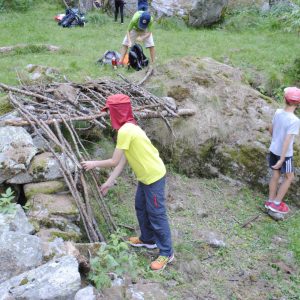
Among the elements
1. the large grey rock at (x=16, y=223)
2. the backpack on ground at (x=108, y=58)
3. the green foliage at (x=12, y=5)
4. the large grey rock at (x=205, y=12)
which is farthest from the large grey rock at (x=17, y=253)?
→ the green foliage at (x=12, y=5)

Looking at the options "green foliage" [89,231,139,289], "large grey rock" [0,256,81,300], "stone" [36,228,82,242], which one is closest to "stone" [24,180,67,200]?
"stone" [36,228,82,242]

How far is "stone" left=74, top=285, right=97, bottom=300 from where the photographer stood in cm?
332

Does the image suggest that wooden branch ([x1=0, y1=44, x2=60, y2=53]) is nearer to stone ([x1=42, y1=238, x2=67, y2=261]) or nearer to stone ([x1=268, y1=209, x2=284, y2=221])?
stone ([x1=268, y1=209, x2=284, y2=221])

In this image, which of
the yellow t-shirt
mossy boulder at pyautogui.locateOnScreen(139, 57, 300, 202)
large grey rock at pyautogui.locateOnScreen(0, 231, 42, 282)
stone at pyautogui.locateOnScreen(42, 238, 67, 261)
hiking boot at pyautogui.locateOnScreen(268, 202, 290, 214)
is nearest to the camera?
large grey rock at pyautogui.locateOnScreen(0, 231, 42, 282)

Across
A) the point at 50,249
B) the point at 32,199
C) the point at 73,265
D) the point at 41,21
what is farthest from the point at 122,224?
the point at 41,21

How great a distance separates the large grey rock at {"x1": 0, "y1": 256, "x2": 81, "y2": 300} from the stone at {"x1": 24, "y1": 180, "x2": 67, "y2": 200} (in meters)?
1.54

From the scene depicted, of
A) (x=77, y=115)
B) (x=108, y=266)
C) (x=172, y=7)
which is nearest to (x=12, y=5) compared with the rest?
(x=172, y=7)

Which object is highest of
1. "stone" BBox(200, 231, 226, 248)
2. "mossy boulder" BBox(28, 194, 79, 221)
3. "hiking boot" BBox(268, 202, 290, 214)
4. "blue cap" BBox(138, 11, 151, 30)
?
"blue cap" BBox(138, 11, 151, 30)

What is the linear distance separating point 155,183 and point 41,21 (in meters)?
12.5

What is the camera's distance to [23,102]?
6.05 metres

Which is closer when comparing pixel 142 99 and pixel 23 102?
pixel 23 102

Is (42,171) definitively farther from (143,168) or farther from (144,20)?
(144,20)

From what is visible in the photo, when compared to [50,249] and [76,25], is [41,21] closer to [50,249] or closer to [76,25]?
[76,25]

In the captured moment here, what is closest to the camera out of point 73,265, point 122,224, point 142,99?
point 73,265
